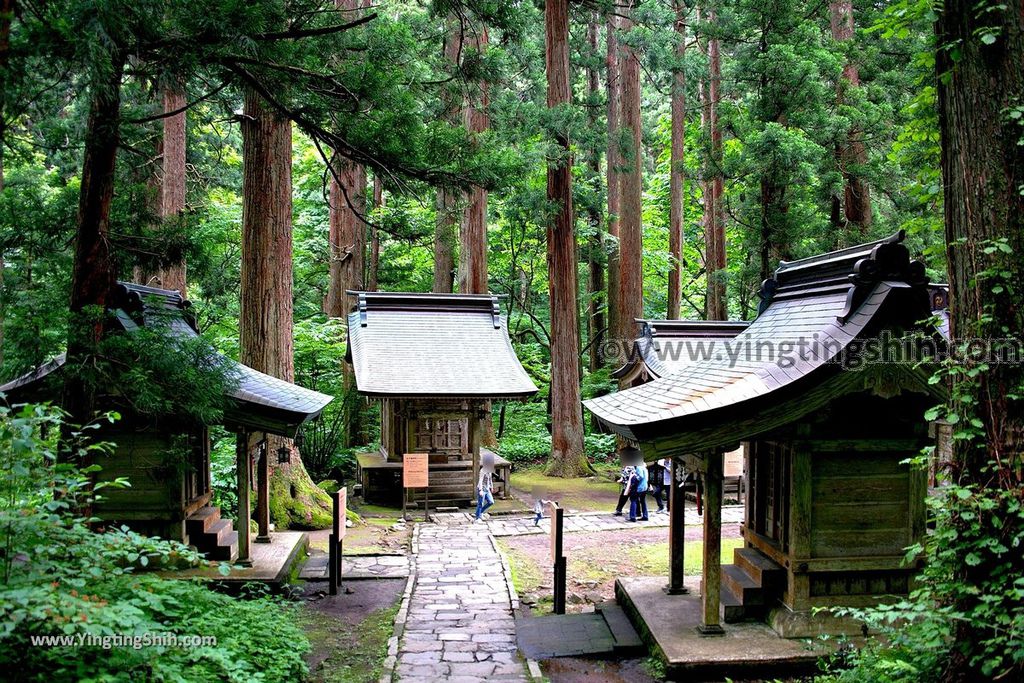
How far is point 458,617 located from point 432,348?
8.82 m

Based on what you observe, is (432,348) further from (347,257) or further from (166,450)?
(166,450)

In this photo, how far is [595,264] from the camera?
29.1 meters

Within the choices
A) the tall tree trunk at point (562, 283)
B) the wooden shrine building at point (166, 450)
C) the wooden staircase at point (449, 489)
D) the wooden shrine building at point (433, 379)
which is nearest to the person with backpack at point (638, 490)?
the wooden shrine building at point (433, 379)

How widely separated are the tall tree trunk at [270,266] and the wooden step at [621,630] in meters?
6.56

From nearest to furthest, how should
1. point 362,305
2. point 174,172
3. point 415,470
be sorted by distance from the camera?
1. point 415,470
2. point 174,172
3. point 362,305

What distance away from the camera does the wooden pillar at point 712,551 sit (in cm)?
752


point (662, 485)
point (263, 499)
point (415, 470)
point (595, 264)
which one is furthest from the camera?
point (595, 264)

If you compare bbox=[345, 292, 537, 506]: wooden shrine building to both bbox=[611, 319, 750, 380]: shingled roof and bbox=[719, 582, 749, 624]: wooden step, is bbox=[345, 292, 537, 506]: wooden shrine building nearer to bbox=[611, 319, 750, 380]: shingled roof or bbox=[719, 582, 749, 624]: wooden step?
bbox=[611, 319, 750, 380]: shingled roof

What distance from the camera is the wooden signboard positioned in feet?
47.7

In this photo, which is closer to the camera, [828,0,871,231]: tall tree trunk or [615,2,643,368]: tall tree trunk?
[828,0,871,231]: tall tree trunk

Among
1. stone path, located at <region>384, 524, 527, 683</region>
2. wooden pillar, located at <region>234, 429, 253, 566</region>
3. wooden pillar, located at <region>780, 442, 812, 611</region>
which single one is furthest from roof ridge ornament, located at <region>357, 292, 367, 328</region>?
wooden pillar, located at <region>780, 442, 812, 611</region>

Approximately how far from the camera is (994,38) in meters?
4.55

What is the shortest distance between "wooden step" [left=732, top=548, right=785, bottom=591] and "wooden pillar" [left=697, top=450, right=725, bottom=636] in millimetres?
574

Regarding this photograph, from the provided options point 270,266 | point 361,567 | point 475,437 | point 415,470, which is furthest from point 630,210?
point 361,567
